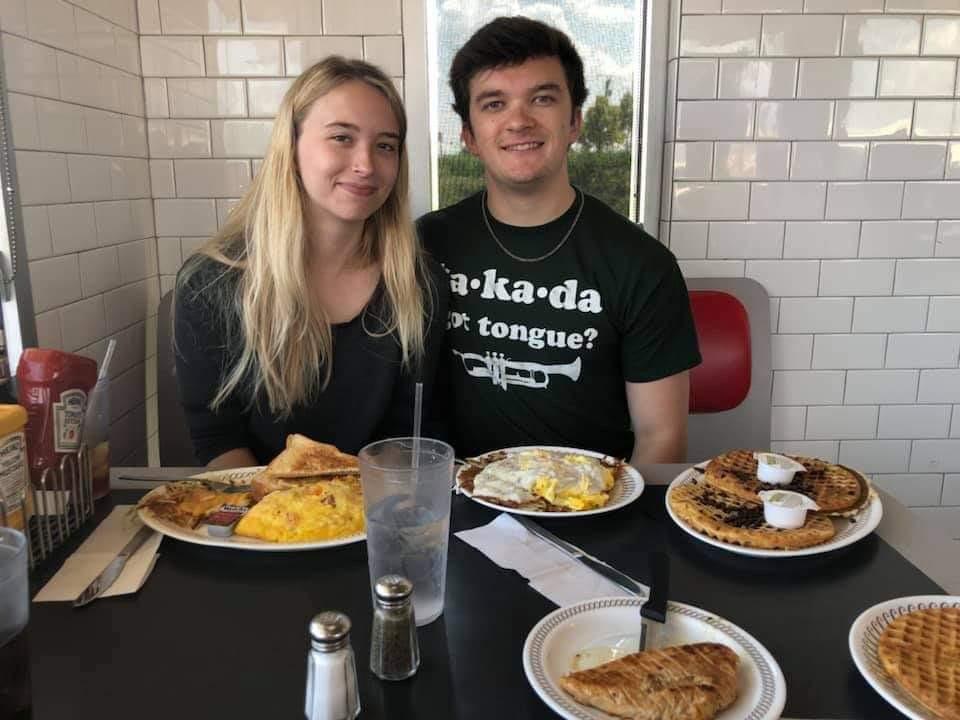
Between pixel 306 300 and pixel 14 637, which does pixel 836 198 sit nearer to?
pixel 306 300

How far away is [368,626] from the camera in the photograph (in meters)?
0.90

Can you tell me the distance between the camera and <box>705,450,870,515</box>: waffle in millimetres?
1153

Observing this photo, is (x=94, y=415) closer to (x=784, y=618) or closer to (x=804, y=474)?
(x=784, y=618)

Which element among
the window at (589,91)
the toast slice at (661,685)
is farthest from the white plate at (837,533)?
the window at (589,91)

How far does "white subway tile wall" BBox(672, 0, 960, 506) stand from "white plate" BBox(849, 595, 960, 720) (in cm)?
170

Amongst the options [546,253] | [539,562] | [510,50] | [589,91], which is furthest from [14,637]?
[589,91]

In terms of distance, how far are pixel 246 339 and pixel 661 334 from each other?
0.97 meters

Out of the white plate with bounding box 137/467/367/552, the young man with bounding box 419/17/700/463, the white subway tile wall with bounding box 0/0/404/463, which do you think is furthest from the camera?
the white subway tile wall with bounding box 0/0/404/463

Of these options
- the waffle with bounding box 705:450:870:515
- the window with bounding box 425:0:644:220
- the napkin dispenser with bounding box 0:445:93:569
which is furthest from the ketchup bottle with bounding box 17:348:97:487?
the window with bounding box 425:0:644:220

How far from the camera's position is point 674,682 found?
2.43ft

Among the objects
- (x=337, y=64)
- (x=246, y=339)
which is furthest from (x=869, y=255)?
(x=246, y=339)

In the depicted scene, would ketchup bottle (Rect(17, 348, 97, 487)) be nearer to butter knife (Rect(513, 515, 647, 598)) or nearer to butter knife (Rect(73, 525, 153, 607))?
butter knife (Rect(73, 525, 153, 607))

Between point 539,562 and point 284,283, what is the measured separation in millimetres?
897

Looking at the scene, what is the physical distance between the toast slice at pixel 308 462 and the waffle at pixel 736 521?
1.65 feet
